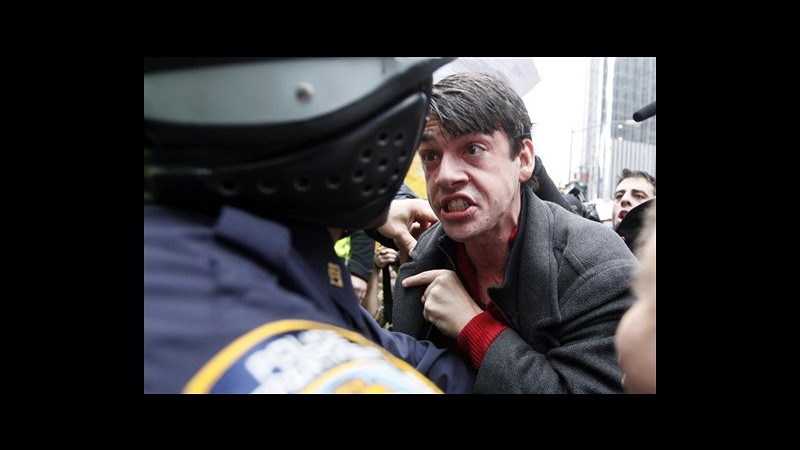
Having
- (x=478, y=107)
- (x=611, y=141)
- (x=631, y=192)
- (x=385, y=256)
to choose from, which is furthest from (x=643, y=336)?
(x=611, y=141)

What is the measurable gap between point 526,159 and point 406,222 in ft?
2.09

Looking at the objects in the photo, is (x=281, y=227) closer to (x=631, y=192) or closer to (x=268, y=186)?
(x=268, y=186)

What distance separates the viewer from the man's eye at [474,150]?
1.70 metres

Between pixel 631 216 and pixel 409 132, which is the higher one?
pixel 409 132

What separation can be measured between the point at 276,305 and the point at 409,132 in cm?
39

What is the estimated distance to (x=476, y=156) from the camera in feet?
5.57

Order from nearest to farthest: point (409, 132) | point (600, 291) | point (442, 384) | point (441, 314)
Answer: point (409, 132)
point (442, 384)
point (600, 291)
point (441, 314)

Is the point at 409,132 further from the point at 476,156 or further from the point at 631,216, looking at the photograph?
the point at 631,216

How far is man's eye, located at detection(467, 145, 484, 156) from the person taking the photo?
1702 mm

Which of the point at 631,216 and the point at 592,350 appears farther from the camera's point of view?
the point at 631,216

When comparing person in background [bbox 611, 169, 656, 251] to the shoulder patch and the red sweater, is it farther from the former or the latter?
the shoulder patch

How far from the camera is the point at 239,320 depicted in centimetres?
69

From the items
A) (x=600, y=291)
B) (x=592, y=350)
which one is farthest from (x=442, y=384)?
(x=600, y=291)

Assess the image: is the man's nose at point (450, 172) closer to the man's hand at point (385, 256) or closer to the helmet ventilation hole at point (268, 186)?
the helmet ventilation hole at point (268, 186)
